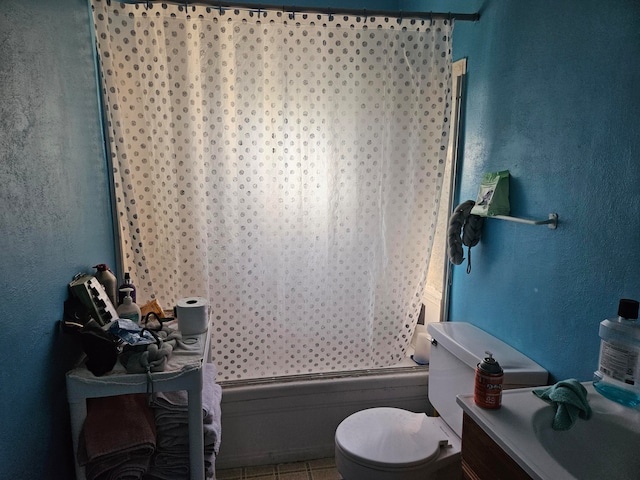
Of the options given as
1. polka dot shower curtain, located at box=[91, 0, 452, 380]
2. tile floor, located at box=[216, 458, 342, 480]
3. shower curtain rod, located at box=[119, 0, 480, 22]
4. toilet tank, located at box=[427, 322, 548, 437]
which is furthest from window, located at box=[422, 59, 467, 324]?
tile floor, located at box=[216, 458, 342, 480]

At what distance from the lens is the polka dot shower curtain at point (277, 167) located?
171 centimetres

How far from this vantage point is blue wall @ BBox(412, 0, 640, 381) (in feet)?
3.62

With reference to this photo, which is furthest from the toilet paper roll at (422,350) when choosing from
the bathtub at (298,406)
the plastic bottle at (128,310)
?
the plastic bottle at (128,310)

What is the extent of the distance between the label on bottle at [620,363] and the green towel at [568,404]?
0.26 feet

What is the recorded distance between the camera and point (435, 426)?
1635 millimetres

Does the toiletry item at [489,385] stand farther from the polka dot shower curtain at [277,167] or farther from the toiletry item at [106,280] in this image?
the toiletry item at [106,280]

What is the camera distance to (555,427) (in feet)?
3.19

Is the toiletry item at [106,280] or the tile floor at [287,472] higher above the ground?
the toiletry item at [106,280]

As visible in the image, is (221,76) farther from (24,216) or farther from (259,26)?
(24,216)

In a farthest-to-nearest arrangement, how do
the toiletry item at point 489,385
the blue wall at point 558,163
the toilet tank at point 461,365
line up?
the toilet tank at point 461,365 < the blue wall at point 558,163 < the toiletry item at point 489,385

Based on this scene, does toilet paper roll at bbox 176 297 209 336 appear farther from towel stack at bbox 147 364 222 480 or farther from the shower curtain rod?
the shower curtain rod

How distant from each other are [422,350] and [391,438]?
0.72 meters

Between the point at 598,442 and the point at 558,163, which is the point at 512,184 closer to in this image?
the point at 558,163

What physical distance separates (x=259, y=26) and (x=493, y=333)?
1570 millimetres
